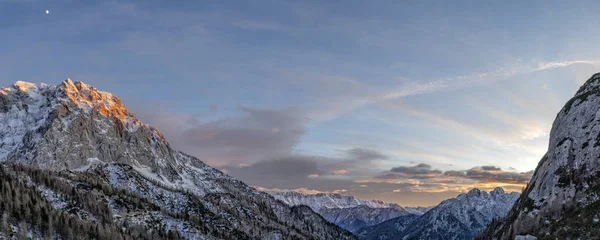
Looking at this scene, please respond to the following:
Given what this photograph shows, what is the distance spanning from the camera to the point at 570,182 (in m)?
127

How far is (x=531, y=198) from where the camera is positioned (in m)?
149

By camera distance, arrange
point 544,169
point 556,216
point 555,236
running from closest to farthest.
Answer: point 555,236, point 556,216, point 544,169

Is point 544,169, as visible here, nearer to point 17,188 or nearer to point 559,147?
point 559,147

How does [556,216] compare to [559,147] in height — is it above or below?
below

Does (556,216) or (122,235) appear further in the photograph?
(122,235)

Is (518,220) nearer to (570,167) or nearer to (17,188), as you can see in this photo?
(570,167)

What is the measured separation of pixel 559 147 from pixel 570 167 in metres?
18.6

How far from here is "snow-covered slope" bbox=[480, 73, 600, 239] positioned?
104 m

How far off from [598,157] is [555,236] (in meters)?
38.2

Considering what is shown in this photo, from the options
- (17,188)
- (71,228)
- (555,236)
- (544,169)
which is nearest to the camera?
(555,236)

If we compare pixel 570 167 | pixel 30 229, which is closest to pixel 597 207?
pixel 570 167

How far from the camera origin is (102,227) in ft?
642

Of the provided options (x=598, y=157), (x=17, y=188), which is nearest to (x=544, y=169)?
(x=598, y=157)

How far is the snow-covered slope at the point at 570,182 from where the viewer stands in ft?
341
